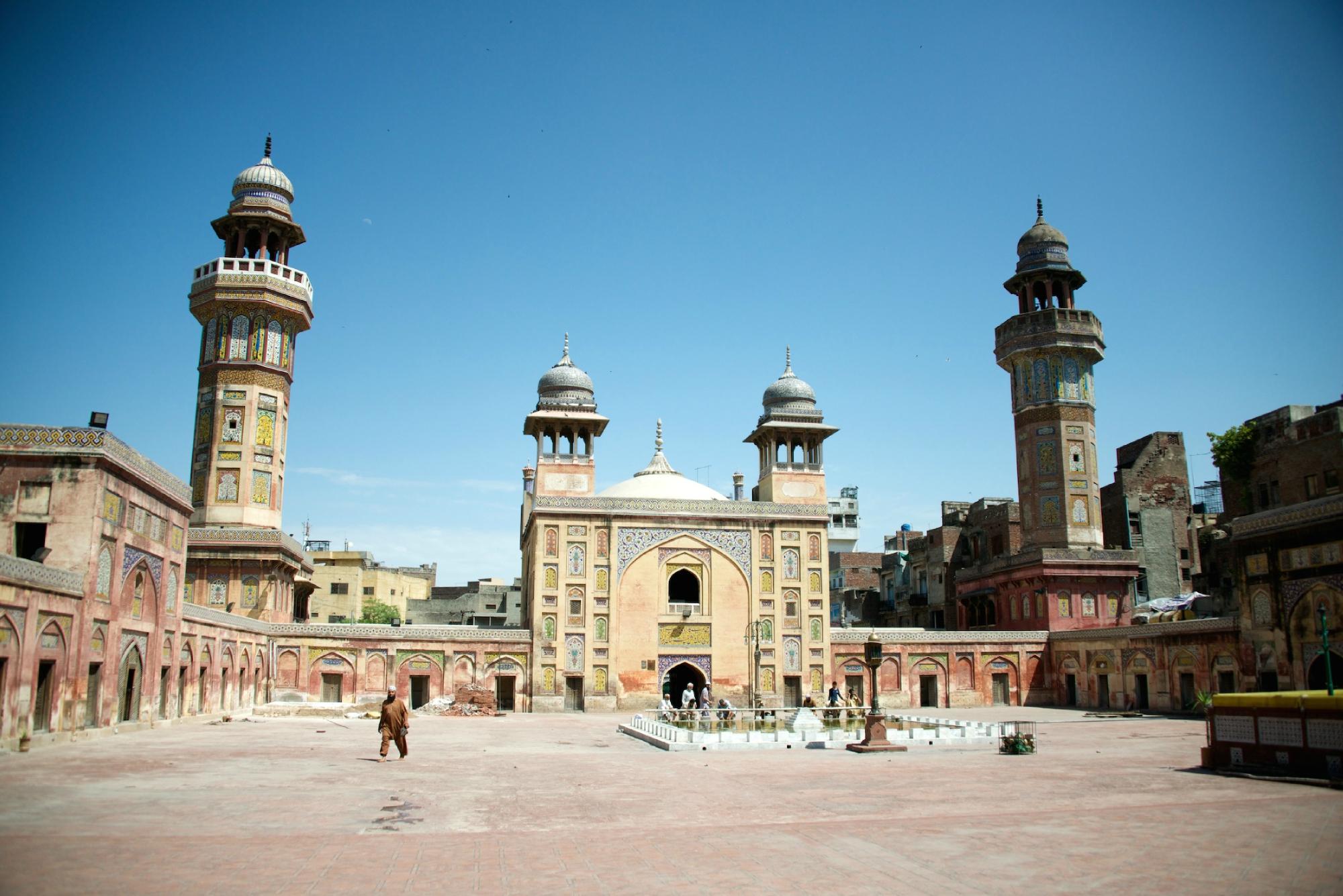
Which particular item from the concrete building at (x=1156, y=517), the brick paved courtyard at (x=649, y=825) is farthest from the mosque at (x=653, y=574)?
the brick paved courtyard at (x=649, y=825)

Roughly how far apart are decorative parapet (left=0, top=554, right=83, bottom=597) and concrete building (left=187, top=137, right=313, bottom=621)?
14.7 m

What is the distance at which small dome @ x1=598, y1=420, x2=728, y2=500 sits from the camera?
42219 millimetres

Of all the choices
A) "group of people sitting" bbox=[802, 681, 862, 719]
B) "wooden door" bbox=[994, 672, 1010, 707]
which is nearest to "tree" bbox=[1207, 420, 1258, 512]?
"wooden door" bbox=[994, 672, 1010, 707]

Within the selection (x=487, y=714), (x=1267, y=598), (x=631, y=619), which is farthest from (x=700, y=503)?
(x=1267, y=598)

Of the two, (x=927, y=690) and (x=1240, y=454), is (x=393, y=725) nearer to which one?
(x=927, y=690)

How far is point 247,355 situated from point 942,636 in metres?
27.1

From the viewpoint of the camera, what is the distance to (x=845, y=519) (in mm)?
91875

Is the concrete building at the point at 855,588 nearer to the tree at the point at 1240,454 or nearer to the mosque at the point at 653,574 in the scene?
the mosque at the point at 653,574

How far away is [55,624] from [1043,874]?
1755cm

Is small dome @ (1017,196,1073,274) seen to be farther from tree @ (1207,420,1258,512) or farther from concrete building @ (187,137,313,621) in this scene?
concrete building @ (187,137,313,621)

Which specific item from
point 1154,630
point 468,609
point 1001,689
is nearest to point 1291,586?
point 1154,630

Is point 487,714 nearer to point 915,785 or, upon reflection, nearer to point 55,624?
point 55,624

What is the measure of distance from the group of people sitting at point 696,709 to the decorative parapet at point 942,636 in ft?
18.3

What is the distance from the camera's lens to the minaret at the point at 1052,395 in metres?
40.4
